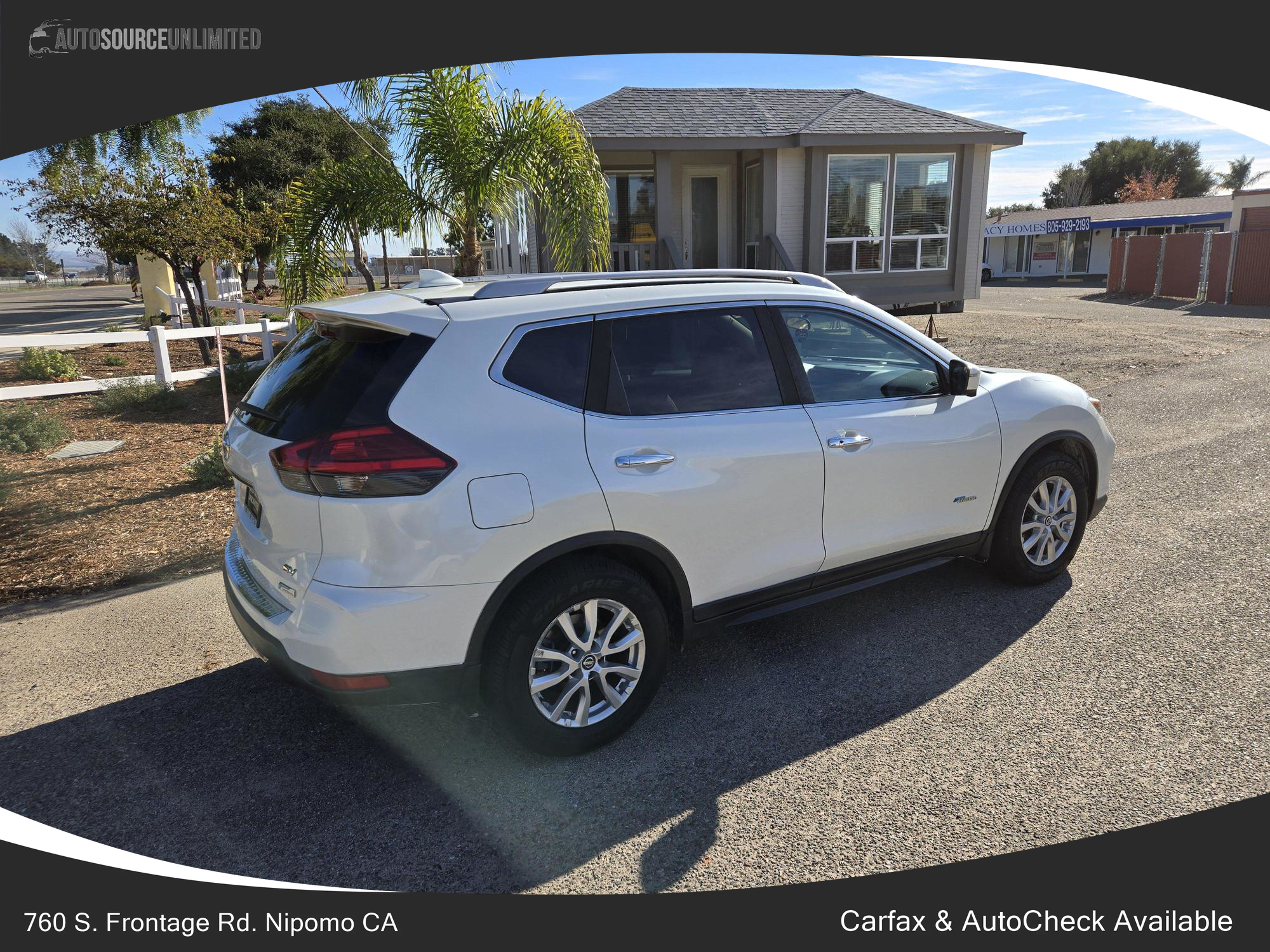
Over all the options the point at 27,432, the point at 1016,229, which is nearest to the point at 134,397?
the point at 27,432

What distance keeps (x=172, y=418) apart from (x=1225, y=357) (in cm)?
1620

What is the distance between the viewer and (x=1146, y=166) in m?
67.4

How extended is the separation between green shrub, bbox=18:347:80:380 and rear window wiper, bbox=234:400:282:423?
12.3m

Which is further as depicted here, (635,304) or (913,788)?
(635,304)

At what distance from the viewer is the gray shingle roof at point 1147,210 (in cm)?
4444

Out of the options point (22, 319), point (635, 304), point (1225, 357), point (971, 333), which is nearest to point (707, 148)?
point (971, 333)

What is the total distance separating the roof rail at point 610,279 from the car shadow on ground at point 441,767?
5.69 ft

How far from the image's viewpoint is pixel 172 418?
10.6 meters

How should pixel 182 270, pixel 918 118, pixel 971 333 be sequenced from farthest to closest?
1. pixel 971 333
2. pixel 918 118
3. pixel 182 270

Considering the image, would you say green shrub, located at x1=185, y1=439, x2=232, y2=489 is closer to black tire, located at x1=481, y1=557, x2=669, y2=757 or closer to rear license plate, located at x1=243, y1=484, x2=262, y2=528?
rear license plate, located at x1=243, y1=484, x2=262, y2=528

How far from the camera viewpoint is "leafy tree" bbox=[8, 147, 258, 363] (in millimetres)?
13039

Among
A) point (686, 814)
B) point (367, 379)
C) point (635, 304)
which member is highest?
point (635, 304)

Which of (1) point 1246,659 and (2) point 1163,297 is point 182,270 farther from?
(2) point 1163,297

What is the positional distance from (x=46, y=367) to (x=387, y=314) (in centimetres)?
1364
